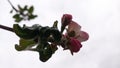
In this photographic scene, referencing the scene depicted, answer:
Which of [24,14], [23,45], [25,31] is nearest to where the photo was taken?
[25,31]

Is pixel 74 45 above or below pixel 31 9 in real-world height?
above

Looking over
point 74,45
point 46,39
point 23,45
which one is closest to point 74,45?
point 74,45

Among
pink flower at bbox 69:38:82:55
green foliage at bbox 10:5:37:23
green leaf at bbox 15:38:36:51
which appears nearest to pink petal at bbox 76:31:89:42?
pink flower at bbox 69:38:82:55

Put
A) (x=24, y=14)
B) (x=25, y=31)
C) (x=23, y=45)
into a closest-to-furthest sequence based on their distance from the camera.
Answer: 1. (x=25, y=31)
2. (x=23, y=45)
3. (x=24, y=14)

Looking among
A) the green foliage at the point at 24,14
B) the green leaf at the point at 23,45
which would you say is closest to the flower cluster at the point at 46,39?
the green leaf at the point at 23,45

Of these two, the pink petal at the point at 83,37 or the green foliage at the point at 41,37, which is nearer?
the green foliage at the point at 41,37

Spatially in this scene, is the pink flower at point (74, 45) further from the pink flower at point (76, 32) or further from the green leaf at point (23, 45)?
the green leaf at point (23, 45)

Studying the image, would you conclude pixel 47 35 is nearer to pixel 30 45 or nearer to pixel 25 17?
pixel 30 45

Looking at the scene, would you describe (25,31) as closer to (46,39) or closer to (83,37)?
(46,39)
